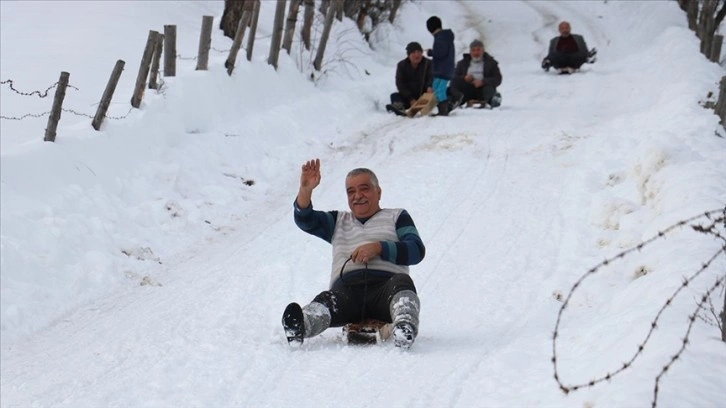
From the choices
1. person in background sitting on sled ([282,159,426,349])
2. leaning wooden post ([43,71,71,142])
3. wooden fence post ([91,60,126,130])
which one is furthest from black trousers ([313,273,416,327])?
wooden fence post ([91,60,126,130])

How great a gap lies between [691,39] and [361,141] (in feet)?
34.7

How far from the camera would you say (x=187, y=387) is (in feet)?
15.6

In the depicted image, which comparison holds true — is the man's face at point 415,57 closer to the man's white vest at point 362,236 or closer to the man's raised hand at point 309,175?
the man's white vest at point 362,236

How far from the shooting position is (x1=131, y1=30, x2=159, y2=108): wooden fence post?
9.77m

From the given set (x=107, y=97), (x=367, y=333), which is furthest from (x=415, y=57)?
(x=367, y=333)

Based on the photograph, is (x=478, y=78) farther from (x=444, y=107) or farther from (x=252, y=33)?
(x=252, y=33)

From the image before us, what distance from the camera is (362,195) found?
5.65 m

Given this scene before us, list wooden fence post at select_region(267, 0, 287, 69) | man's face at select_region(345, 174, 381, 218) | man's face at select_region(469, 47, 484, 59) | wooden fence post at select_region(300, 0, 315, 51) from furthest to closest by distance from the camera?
wooden fence post at select_region(300, 0, 315, 51) → man's face at select_region(469, 47, 484, 59) → wooden fence post at select_region(267, 0, 287, 69) → man's face at select_region(345, 174, 381, 218)

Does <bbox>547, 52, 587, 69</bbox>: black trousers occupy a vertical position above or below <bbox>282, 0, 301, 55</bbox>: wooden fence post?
below

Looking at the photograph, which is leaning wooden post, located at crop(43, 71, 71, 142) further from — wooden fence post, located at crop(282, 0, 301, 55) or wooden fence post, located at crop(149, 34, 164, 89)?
wooden fence post, located at crop(282, 0, 301, 55)

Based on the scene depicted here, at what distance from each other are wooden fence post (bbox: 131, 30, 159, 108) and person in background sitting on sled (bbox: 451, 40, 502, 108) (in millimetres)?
5612

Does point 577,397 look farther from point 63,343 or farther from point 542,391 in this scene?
point 63,343

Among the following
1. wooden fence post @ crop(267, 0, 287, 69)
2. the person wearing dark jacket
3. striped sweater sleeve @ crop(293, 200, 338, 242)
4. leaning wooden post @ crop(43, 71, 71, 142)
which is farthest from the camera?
the person wearing dark jacket

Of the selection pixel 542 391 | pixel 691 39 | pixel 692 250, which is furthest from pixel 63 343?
pixel 691 39
